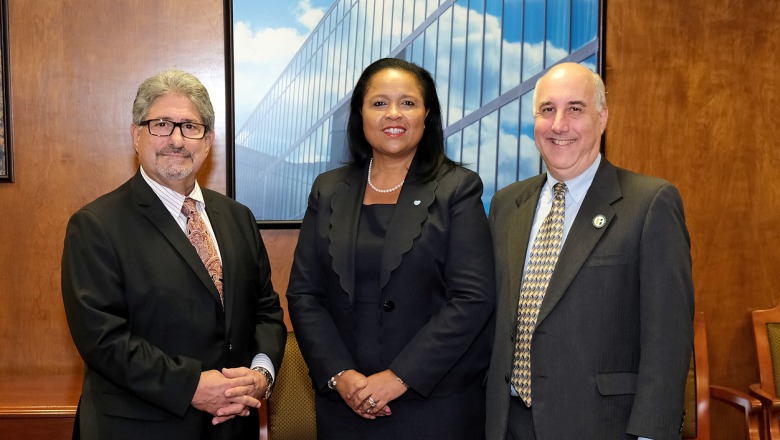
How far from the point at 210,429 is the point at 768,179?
114 inches

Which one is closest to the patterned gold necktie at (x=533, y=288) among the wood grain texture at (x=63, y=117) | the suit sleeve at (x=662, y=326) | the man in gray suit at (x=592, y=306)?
the man in gray suit at (x=592, y=306)

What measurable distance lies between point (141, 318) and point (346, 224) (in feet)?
2.16

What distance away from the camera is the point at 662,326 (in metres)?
→ 1.71

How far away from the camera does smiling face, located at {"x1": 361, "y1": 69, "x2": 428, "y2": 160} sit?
7.01 ft

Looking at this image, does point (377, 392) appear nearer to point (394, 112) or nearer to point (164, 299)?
point (164, 299)

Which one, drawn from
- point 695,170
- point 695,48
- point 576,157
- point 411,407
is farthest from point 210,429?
point 695,48

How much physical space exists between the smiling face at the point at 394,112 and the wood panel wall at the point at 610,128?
122cm

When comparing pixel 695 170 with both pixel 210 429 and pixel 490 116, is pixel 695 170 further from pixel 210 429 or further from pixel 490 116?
pixel 210 429

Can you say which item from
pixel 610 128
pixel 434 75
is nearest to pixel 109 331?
pixel 434 75

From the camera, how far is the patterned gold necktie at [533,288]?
1886 millimetres

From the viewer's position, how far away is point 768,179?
134 inches

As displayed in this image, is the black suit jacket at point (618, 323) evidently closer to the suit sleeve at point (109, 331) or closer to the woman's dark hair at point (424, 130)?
the woman's dark hair at point (424, 130)

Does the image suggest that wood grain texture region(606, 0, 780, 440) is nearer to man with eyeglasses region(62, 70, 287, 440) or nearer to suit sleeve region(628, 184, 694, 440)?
suit sleeve region(628, 184, 694, 440)

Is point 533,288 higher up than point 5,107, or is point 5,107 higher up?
point 5,107
